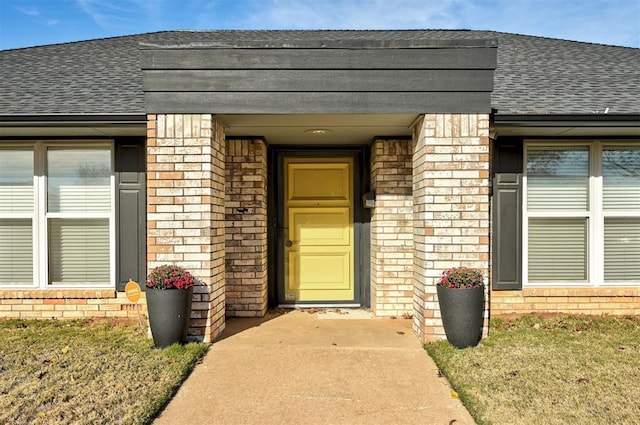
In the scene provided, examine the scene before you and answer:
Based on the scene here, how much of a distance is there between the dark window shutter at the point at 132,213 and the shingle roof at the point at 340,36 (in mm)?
649

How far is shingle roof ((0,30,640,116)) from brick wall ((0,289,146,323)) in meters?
2.27

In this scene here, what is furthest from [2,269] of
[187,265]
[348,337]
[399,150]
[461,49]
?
[461,49]

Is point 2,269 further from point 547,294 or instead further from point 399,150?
point 547,294

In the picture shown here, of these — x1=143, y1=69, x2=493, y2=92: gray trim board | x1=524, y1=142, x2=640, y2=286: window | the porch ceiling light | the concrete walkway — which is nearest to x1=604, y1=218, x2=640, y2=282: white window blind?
x1=524, y1=142, x2=640, y2=286: window

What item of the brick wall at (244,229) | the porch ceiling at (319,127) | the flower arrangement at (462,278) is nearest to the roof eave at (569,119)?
the porch ceiling at (319,127)

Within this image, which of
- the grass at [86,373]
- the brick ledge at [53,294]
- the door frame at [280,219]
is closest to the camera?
→ the grass at [86,373]

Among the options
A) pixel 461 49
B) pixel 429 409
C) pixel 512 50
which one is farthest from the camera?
pixel 512 50

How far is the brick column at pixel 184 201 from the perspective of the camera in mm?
4551

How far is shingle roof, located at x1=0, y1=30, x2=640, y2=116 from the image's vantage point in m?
5.12

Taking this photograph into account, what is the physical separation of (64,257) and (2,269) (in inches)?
33.1

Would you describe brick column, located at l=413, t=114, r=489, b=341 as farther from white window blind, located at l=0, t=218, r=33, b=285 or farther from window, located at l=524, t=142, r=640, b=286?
white window blind, located at l=0, t=218, r=33, b=285

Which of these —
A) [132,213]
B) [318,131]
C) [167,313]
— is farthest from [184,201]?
[318,131]

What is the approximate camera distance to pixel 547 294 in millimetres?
5617

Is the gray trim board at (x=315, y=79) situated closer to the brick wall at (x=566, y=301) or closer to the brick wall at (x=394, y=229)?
the brick wall at (x=394, y=229)
